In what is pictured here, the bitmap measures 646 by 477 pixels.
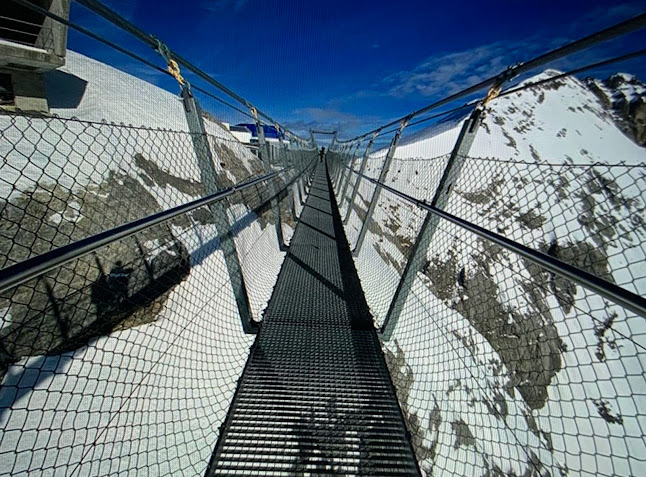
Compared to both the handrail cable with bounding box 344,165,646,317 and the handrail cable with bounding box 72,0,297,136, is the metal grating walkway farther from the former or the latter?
the handrail cable with bounding box 72,0,297,136

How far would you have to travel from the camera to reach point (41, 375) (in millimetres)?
1493

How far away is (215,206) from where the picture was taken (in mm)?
2035

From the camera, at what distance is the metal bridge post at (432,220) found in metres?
1.83

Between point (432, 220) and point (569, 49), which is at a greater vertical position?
point (569, 49)

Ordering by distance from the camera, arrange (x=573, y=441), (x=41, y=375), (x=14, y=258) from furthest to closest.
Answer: (x=573, y=441) < (x=14, y=258) < (x=41, y=375)

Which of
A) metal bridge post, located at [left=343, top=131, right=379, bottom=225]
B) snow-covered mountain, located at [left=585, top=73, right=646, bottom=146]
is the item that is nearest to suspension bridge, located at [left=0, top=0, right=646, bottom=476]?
metal bridge post, located at [left=343, top=131, right=379, bottom=225]

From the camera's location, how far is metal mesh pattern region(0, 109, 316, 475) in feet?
4.51

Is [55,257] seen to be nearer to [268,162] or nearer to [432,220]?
[432,220]

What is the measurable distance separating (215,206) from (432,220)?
1640 millimetres

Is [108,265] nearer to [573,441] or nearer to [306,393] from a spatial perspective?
[306,393]

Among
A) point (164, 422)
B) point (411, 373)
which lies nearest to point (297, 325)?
point (411, 373)

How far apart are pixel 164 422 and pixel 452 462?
5.76 feet

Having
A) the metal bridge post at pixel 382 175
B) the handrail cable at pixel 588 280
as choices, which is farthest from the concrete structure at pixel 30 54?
the handrail cable at pixel 588 280

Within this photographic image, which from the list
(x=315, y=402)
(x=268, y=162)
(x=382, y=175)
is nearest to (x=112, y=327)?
(x=315, y=402)
